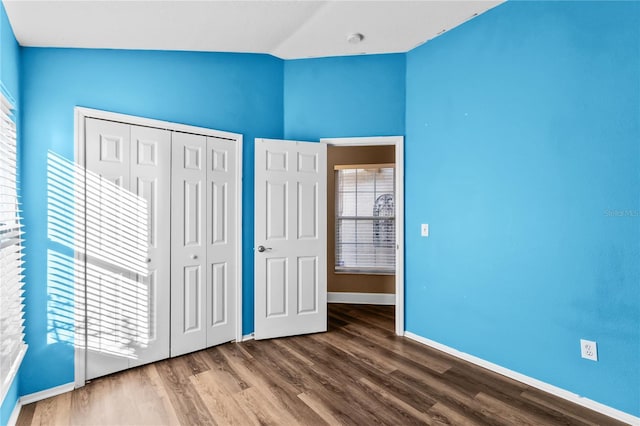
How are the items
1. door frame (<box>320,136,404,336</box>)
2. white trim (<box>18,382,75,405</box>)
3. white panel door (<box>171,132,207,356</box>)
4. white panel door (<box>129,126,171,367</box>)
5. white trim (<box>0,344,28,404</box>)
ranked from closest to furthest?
1. white trim (<box>0,344,28,404</box>)
2. white trim (<box>18,382,75,405</box>)
3. white panel door (<box>129,126,171,367</box>)
4. white panel door (<box>171,132,207,356</box>)
5. door frame (<box>320,136,404,336</box>)

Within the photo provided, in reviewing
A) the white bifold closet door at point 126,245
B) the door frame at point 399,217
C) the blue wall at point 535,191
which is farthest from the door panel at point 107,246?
the blue wall at point 535,191

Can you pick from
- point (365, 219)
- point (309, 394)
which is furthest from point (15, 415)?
point (365, 219)

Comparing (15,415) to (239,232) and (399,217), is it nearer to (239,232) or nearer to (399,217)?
(239,232)

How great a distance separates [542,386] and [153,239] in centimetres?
307

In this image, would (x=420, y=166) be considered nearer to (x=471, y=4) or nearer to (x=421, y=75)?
(x=421, y=75)

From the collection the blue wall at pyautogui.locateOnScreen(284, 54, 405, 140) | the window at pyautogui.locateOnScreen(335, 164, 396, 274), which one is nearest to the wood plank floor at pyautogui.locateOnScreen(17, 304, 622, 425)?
the window at pyautogui.locateOnScreen(335, 164, 396, 274)

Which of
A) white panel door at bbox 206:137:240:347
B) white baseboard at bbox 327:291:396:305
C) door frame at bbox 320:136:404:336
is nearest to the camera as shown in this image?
white panel door at bbox 206:137:240:347

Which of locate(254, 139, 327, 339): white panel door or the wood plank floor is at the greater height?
locate(254, 139, 327, 339): white panel door

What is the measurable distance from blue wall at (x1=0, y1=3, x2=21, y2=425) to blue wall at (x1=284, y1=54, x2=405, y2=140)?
6.69 ft

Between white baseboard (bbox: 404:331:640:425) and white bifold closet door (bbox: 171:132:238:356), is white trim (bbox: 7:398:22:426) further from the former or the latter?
white baseboard (bbox: 404:331:640:425)

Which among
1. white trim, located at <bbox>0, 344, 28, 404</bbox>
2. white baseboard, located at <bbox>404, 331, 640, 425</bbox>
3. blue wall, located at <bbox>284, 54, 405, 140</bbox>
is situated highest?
blue wall, located at <bbox>284, 54, 405, 140</bbox>

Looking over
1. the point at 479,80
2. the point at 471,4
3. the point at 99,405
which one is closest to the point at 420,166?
the point at 479,80

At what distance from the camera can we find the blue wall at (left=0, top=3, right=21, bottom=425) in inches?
71.4

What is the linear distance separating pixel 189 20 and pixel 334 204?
2792 mm
